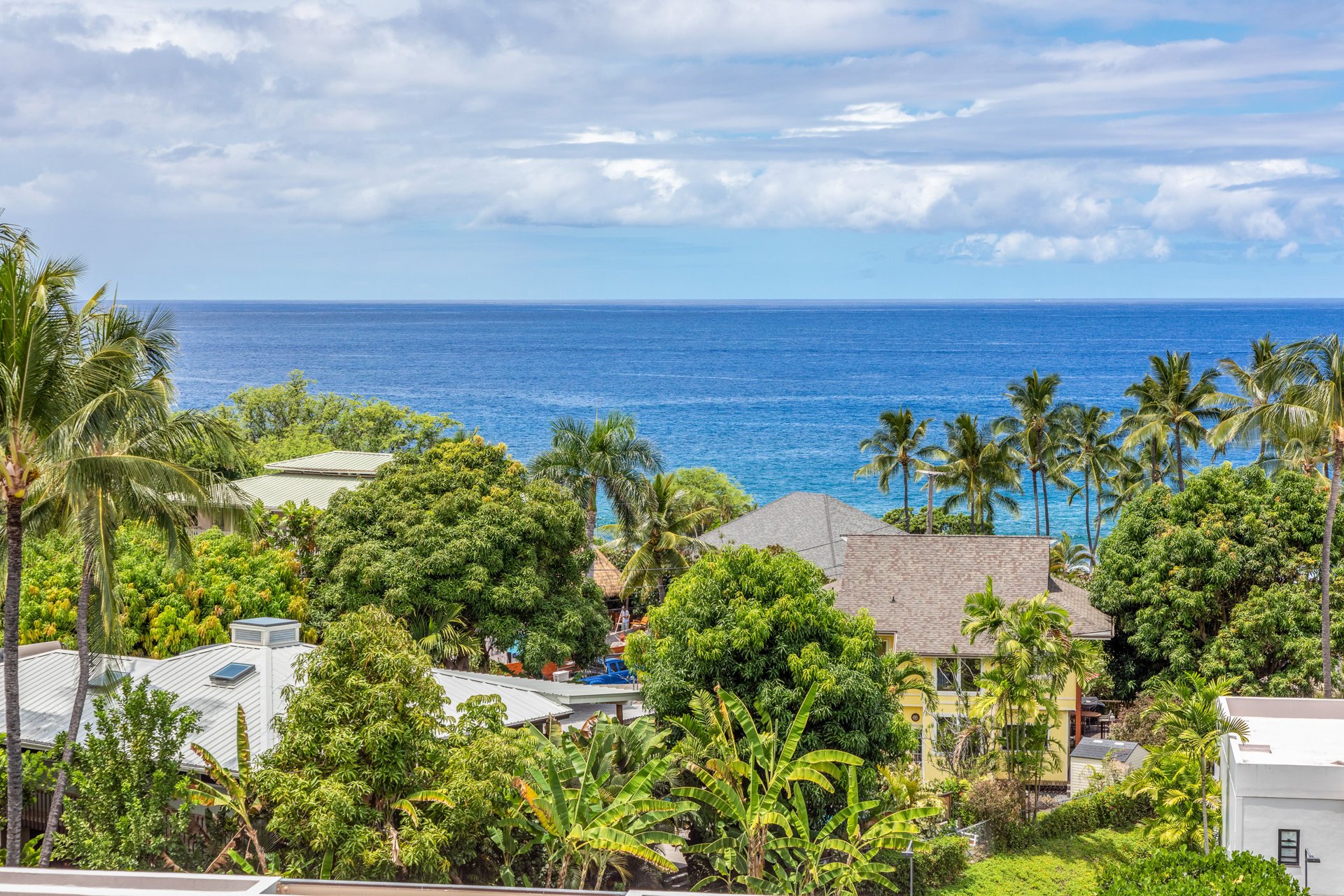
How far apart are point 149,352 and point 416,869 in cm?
1040

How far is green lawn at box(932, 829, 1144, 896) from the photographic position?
92.3 ft

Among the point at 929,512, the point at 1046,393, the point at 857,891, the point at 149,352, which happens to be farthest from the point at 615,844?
the point at 1046,393

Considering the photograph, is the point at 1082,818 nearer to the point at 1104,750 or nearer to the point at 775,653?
the point at 1104,750

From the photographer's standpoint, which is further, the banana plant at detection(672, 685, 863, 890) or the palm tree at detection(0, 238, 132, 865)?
the banana plant at detection(672, 685, 863, 890)

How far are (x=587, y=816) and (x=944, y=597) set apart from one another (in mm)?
19419

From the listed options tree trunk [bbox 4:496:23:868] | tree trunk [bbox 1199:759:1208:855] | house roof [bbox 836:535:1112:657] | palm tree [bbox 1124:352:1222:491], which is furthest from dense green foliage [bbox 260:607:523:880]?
palm tree [bbox 1124:352:1222:491]

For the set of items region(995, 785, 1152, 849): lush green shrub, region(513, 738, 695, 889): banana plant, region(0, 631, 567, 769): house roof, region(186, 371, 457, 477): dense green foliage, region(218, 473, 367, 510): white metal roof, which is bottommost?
region(995, 785, 1152, 849): lush green shrub

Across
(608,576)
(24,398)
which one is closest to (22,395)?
(24,398)

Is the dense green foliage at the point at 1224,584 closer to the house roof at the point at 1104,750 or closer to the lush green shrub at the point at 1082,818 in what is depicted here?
the house roof at the point at 1104,750

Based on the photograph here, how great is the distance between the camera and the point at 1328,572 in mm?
34594

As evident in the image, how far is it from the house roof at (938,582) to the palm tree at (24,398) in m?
23.7

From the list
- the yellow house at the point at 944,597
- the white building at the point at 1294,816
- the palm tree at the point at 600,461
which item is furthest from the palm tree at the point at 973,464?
the white building at the point at 1294,816

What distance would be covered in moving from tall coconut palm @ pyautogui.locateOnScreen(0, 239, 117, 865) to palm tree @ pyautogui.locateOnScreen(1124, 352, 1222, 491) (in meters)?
44.5

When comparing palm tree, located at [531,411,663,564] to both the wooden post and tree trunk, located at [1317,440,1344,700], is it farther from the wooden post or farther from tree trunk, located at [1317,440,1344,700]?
tree trunk, located at [1317,440,1344,700]
